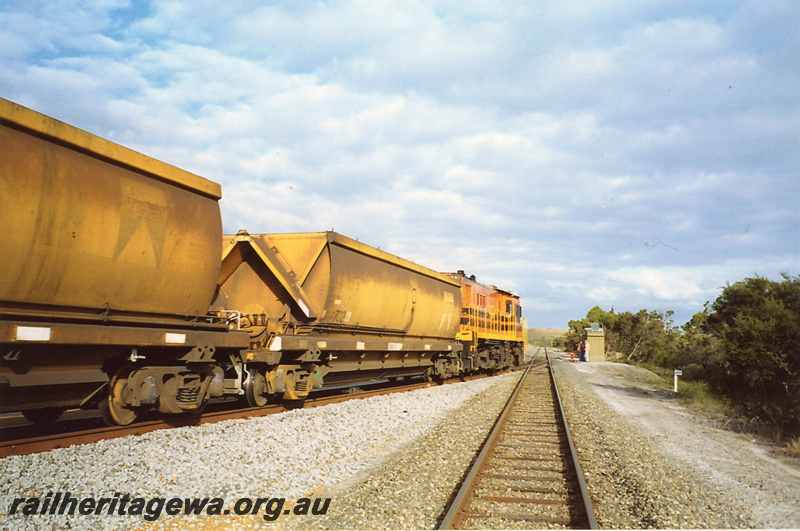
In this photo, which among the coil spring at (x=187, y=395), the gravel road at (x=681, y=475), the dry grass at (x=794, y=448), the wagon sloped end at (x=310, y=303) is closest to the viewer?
the gravel road at (x=681, y=475)

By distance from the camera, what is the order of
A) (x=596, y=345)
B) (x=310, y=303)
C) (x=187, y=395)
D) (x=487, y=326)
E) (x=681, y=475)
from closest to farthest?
(x=681, y=475) < (x=187, y=395) < (x=310, y=303) < (x=487, y=326) < (x=596, y=345)

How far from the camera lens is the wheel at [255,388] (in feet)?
31.3

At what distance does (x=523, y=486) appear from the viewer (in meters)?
6.09

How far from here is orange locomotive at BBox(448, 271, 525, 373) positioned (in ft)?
67.8

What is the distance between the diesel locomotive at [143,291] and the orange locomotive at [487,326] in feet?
28.3

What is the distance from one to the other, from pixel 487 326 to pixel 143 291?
1771 centimetres

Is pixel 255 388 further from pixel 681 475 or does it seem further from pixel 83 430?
pixel 681 475

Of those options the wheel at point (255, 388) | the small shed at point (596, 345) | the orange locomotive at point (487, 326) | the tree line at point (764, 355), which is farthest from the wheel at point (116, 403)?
the small shed at point (596, 345)

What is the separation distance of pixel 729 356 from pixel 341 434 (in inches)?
380

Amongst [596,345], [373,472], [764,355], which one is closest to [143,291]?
[373,472]

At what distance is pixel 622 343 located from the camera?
52062 mm

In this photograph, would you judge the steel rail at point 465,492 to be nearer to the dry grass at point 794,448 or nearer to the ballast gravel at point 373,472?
the ballast gravel at point 373,472

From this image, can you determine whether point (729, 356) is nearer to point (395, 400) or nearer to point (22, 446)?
point (395, 400)

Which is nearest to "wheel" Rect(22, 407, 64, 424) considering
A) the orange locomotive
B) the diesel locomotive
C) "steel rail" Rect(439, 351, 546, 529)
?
the diesel locomotive
